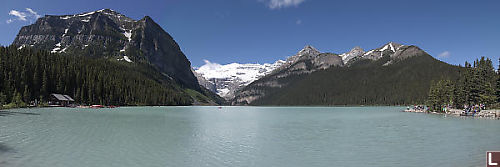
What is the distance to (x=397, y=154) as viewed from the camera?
78.1 feet

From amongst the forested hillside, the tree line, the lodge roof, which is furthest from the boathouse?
the tree line

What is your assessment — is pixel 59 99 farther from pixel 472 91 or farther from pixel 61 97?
pixel 472 91

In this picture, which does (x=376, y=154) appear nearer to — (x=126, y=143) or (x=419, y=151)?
(x=419, y=151)

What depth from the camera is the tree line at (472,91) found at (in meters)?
90.4

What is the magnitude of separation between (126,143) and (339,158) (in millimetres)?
18083

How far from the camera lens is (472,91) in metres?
92.6

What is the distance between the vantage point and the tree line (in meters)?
90.4

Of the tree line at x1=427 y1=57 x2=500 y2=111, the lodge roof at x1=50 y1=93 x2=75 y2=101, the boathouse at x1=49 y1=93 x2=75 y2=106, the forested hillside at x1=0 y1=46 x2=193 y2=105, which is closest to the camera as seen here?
the tree line at x1=427 y1=57 x2=500 y2=111

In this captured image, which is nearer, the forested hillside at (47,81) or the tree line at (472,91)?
the tree line at (472,91)

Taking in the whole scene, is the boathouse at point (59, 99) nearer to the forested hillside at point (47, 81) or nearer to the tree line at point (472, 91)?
the forested hillside at point (47, 81)

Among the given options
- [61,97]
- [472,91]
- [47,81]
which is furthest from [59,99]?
[472,91]

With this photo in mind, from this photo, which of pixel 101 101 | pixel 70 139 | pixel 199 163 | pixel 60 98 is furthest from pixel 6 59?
pixel 199 163

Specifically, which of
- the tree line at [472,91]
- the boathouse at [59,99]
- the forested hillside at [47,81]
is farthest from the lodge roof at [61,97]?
the tree line at [472,91]

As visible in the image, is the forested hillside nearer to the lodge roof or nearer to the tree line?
the lodge roof
